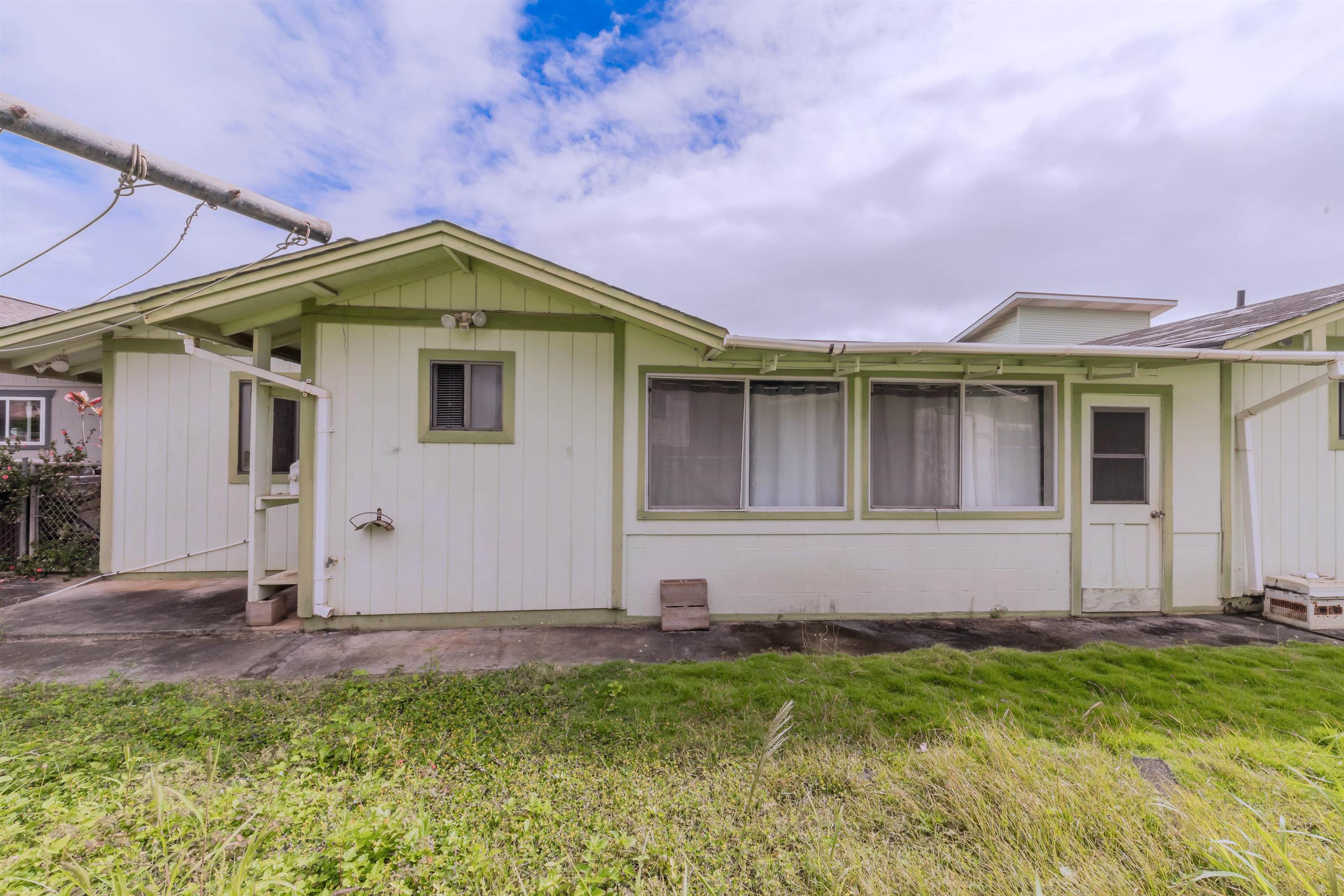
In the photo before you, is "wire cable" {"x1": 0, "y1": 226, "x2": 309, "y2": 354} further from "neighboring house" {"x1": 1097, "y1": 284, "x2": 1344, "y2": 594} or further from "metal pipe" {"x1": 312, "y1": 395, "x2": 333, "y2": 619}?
"neighboring house" {"x1": 1097, "y1": 284, "x2": 1344, "y2": 594}

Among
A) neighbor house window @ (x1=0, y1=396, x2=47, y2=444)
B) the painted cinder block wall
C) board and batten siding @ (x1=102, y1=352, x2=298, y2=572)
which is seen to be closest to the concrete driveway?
the painted cinder block wall

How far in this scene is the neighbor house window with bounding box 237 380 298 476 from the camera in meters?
5.84

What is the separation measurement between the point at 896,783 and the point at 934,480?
3.50 meters

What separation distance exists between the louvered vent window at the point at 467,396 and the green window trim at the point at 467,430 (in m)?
0.03

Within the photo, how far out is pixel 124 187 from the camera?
12.5ft

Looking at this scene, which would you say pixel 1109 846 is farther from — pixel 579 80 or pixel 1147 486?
pixel 579 80

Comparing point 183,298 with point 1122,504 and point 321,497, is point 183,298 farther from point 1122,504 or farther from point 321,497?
point 1122,504

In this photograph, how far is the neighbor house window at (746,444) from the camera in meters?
4.87

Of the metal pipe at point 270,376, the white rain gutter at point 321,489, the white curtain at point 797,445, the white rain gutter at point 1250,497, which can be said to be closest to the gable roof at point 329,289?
the metal pipe at point 270,376

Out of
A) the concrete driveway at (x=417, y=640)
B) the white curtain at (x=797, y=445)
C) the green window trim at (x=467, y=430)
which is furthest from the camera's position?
the white curtain at (x=797, y=445)

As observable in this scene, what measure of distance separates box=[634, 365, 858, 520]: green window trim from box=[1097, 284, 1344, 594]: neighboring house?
3472mm

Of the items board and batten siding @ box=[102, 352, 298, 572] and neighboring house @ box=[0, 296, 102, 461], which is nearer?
board and batten siding @ box=[102, 352, 298, 572]

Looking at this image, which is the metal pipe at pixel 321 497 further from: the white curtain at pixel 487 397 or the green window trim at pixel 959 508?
the green window trim at pixel 959 508

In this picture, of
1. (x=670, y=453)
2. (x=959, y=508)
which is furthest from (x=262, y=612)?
(x=959, y=508)
